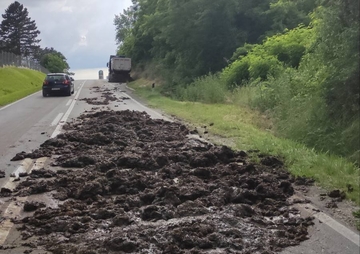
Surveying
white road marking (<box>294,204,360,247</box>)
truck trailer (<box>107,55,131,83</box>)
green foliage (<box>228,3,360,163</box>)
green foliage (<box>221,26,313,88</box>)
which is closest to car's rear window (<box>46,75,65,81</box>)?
green foliage (<box>221,26,313,88</box>)

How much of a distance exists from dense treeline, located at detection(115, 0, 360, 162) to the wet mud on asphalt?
2.55m

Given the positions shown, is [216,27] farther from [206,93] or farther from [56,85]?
[56,85]

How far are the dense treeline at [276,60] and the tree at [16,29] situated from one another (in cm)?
5041

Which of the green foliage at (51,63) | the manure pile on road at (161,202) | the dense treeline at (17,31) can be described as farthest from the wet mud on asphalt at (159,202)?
the green foliage at (51,63)

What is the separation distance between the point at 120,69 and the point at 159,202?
53.2 m

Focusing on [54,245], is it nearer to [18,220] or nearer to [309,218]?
[18,220]

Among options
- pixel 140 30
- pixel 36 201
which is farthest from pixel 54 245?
pixel 140 30

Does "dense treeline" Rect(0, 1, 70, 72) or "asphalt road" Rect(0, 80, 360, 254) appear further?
"dense treeline" Rect(0, 1, 70, 72)

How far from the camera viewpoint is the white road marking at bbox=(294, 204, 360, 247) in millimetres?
5105

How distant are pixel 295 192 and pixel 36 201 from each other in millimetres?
3613

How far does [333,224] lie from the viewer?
5527mm

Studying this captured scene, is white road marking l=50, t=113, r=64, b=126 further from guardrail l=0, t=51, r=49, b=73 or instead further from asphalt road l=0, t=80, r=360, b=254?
guardrail l=0, t=51, r=49, b=73

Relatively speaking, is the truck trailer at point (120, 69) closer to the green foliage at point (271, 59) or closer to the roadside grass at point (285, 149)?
the green foliage at point (271, 59)

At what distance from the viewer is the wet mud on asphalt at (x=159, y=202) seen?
4961 mm
